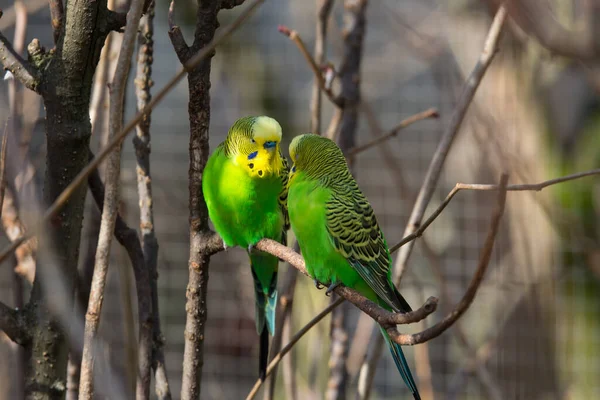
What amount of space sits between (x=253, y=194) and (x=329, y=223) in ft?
0.56

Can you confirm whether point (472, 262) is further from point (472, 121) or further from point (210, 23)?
point (210, 23)

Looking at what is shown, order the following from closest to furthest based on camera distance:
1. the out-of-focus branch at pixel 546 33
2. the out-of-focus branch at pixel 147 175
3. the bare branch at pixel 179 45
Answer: the out-of-focus branch at pixel 546 33 < the bare branch at pixel 179 45 < the out-of-focus branch at pixel 147 175

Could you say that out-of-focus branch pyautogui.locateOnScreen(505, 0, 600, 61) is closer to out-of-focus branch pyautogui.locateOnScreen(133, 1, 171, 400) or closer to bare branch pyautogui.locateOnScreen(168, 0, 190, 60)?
bare branch pyautogui.locateOnScreen(168, 0, 190, 60)

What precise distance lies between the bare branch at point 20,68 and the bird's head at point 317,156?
0.60 metres

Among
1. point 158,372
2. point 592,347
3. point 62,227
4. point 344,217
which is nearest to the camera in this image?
point 62,227

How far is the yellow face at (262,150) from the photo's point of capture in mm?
1391

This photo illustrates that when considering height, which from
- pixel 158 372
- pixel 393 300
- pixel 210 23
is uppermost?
pixel 210 23

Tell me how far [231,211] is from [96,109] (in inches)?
13.5

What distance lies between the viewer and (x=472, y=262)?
3.97 metres

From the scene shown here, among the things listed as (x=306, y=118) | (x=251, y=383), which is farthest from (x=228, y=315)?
(x=306, y=118)

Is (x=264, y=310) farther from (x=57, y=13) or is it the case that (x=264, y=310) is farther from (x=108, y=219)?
(x=57, y=13)

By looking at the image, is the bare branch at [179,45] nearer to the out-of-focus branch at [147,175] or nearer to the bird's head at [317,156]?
the out-of-focus branch at [147,175]

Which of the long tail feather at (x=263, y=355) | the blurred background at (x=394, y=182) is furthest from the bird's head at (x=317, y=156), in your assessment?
the blurred background at (x=394, y=182)

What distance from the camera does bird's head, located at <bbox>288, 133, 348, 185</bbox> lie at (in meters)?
1.51
